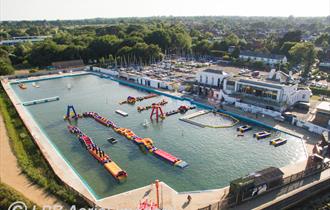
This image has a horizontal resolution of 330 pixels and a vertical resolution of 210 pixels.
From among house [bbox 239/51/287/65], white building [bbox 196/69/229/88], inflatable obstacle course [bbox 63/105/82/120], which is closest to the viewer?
inflatable obstacle course [bbox 63/105/82/120]

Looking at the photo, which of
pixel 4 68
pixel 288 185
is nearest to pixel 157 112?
pixel 288 185

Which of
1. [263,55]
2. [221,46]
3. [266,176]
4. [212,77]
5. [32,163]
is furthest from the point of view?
[221,46]

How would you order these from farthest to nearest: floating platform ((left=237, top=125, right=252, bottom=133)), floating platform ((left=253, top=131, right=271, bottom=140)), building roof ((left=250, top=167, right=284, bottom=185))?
floating platform ((left=237, top=125, right=252, bottom=133)), floating platform ((left=253, top=131, right=271, bottom=140)), building roof ((left=250, top=167, right=284, bottom=185))

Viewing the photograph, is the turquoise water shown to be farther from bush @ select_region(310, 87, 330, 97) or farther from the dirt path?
bush @ select_region(310, 87, 330, 97)

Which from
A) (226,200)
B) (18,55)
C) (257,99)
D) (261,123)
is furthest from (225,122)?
(18,55)

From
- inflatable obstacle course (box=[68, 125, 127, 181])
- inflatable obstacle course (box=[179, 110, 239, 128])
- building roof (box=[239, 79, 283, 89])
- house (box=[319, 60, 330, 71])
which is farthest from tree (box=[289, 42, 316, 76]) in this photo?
inflatable obstacle course (box=[68, 125, 127, 181])

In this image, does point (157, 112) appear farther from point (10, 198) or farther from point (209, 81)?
point (10, 198)

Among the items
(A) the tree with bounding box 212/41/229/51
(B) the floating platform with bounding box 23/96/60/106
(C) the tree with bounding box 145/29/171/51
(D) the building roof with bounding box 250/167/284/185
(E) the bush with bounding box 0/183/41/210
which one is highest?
(C) the tree with bounding box 145/29/171/51
